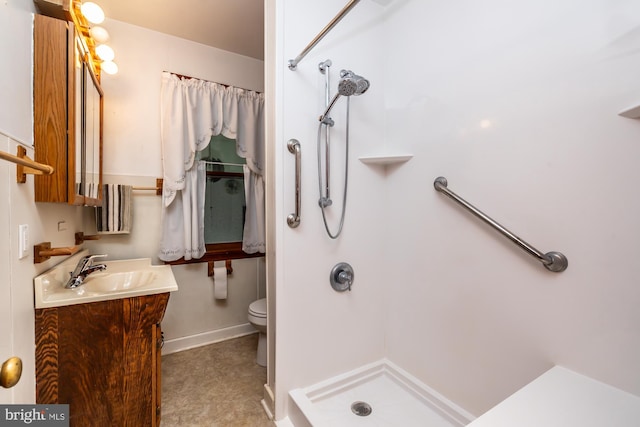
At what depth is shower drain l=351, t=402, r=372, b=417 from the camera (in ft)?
4.69

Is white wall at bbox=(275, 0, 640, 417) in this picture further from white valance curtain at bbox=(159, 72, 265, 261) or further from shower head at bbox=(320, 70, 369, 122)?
white valance curtain at bbox=(159, 72, 265, 261)

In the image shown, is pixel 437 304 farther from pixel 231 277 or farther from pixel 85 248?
pixel 85 248

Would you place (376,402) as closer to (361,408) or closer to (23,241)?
(361,408)

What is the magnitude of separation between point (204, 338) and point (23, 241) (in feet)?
5.62

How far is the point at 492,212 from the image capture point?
1.24 metres

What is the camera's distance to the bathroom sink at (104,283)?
115 cm

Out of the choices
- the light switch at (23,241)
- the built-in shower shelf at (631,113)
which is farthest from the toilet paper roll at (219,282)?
the built-in shower shelf at (631,113)

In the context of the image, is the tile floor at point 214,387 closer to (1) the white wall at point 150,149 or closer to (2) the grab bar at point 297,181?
(1) the white wall at point 150,149

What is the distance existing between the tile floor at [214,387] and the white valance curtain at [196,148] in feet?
2.75

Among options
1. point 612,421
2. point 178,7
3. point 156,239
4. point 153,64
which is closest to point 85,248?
point 156,239

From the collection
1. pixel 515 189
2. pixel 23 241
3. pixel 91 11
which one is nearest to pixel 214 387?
pixel 23 241

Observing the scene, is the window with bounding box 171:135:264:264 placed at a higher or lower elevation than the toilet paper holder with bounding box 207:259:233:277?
higher

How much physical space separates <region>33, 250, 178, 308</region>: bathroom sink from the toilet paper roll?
550 mm

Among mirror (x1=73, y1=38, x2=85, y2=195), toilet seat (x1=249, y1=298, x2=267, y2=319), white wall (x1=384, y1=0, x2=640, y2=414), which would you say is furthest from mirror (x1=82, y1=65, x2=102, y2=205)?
white wall (x1=384, y1=0, x2=640, y2=414)
